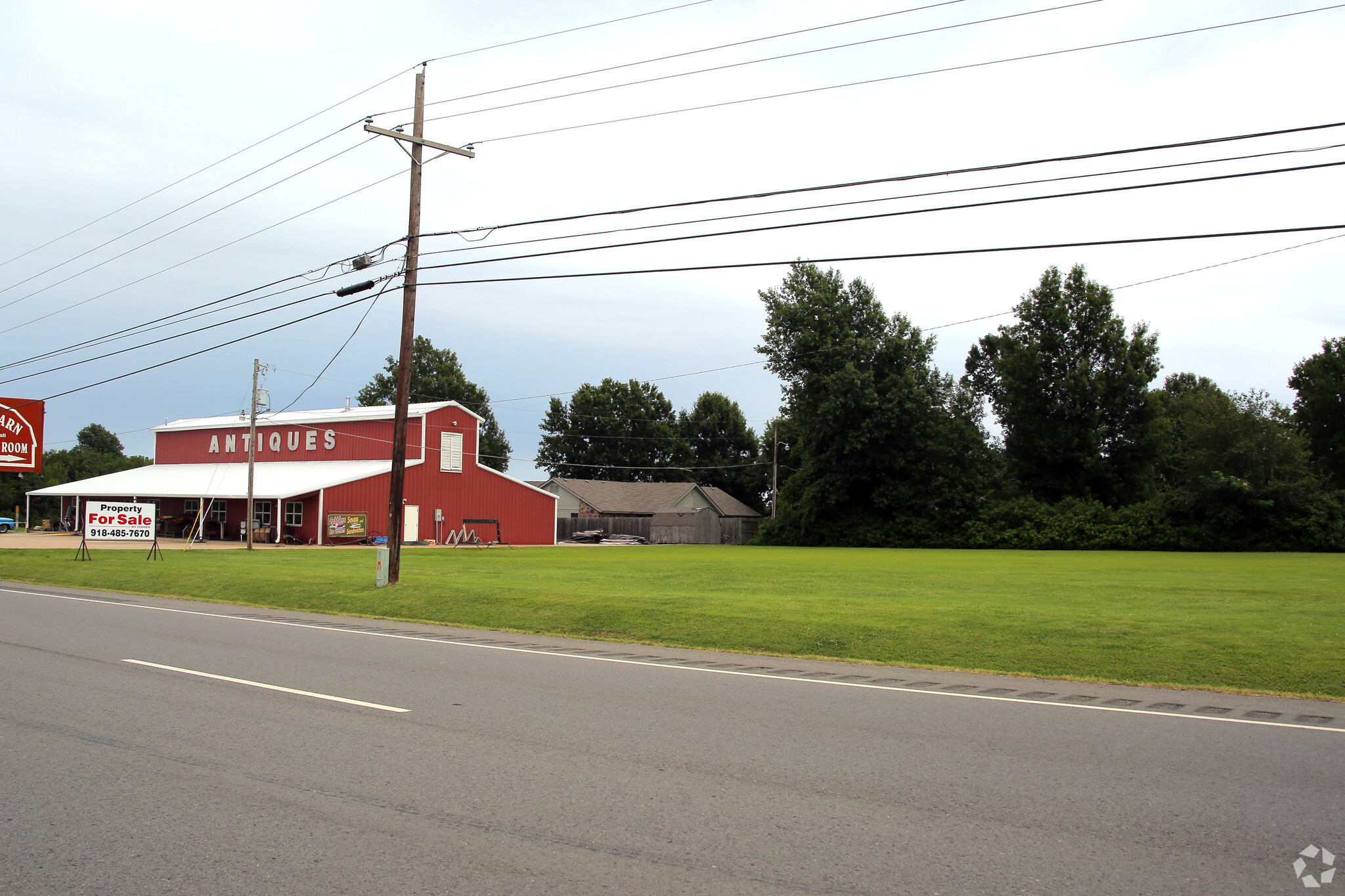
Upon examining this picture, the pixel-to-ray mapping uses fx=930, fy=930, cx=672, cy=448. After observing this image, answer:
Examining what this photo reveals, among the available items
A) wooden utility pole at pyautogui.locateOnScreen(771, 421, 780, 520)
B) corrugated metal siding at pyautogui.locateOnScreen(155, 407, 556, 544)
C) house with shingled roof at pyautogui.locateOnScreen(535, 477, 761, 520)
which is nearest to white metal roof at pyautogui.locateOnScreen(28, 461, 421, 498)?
corrugated metal siding at pyautogui.locateOnScreen(155, 407, 556, 544)

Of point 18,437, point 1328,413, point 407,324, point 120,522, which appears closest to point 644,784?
point 407,324

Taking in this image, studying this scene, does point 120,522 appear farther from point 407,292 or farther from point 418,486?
point 418,486

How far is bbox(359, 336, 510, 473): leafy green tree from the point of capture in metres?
98.4

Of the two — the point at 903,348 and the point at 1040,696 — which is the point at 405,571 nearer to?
the point at 1040,696

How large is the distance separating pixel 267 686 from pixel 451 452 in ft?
154

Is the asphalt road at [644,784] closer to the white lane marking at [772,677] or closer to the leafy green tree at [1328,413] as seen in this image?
the white lane marking at [772,677]

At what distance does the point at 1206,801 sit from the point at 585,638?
34.0 ft

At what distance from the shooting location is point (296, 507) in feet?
163

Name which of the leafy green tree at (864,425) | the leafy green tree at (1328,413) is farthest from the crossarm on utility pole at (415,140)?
the leafy green tree at (1328,413)

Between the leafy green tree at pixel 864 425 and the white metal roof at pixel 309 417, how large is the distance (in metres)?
24.7

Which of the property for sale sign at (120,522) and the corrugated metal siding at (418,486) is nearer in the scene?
the property for sale sign at (120,522)

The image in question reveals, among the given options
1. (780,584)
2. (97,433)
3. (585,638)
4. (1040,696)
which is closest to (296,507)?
(780,584)

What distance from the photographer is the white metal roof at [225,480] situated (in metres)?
49.8

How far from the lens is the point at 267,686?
32.8ft
